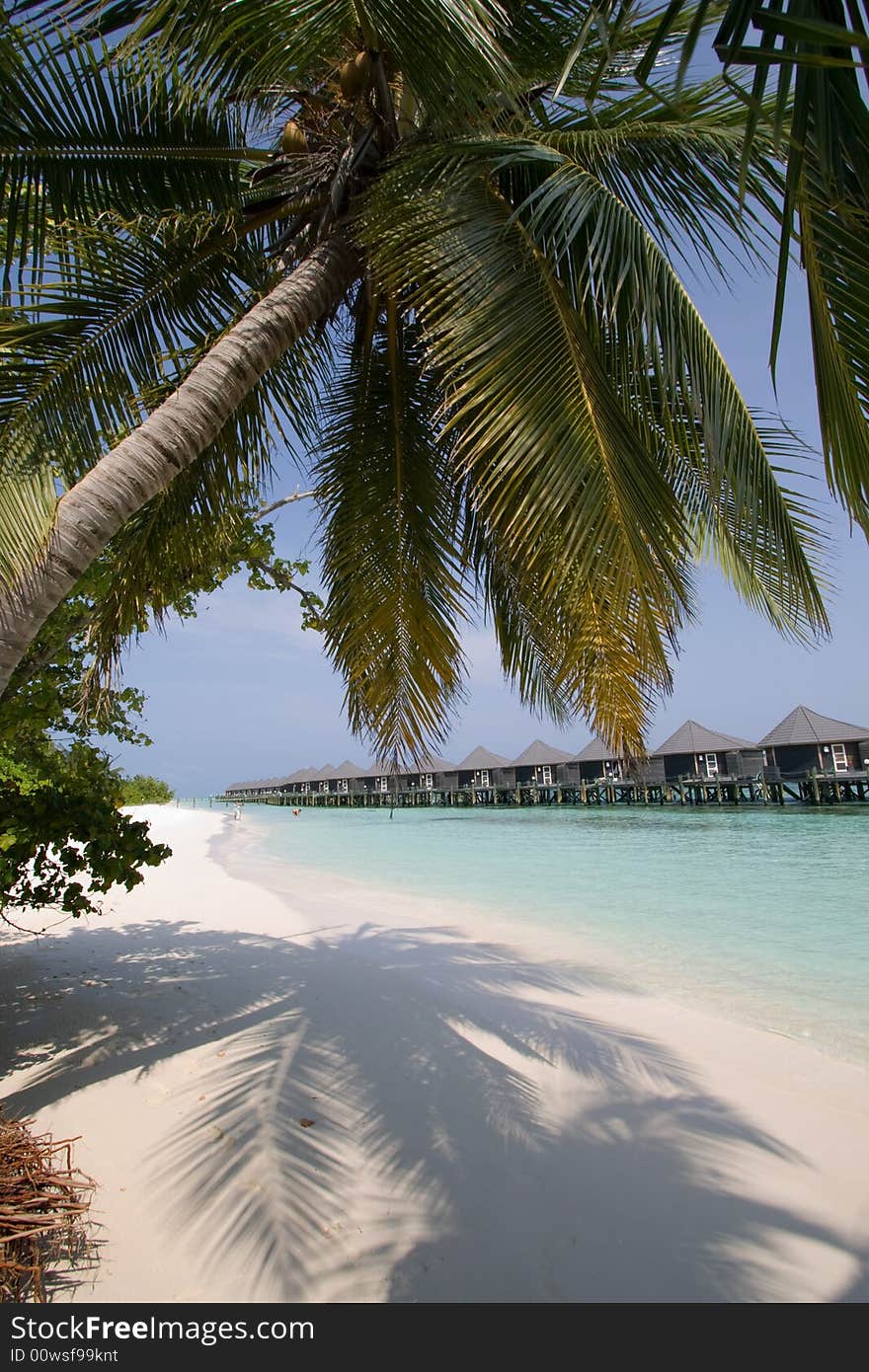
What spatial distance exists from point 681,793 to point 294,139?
38.0m

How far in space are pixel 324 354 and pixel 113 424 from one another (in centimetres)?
140

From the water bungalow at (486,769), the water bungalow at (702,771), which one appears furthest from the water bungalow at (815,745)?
the water bungalow at (486,769)

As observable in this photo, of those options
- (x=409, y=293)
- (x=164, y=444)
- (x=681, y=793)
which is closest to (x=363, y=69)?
(x=409, y=293)

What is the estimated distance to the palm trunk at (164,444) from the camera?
2.26 metres

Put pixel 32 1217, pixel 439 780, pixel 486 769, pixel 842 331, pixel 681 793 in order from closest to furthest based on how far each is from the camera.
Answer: pixel 842 331
pixel 32 1217
pixel 681 793
pixel 486 769
pixel 439 780

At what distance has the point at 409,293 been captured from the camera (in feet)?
11.9

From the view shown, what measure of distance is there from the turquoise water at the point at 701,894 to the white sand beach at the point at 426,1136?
4.63 feet

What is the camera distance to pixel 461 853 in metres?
21.1

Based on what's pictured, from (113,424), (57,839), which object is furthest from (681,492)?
(57,839)

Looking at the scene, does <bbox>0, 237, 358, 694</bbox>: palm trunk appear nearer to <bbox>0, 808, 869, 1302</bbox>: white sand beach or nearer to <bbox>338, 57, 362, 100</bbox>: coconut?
<bbox>338, 57, 362, 100</bbox>: coconut

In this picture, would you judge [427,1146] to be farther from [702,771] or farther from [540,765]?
[540,765]

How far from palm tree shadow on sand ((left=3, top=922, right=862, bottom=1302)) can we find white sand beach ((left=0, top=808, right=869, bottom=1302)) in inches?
0.5

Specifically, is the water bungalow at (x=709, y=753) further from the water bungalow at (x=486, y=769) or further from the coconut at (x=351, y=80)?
the coconut at (x=351, y=80)

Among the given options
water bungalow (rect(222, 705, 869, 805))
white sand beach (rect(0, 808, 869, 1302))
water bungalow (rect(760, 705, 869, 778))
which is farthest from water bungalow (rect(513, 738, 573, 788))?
white sand beach (rect(0, 808, 869, 1302))
